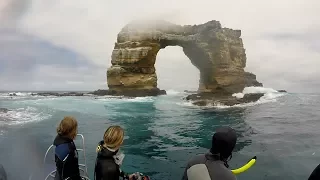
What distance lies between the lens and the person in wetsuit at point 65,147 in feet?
13.9

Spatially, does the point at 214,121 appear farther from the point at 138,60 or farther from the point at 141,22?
the point at 141,22

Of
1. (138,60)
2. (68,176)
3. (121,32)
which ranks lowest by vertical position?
(68,176)

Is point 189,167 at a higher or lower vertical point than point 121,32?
lower

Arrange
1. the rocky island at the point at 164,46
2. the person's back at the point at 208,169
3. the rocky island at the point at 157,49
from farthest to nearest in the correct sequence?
the rocky island at the point at 157,49 < the rocky island at the point at 164,46 < the person's back at the point at 208,169

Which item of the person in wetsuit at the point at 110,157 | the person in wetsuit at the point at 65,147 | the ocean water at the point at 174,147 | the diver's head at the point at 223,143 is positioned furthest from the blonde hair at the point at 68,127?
the ocean water at the point at 174,147

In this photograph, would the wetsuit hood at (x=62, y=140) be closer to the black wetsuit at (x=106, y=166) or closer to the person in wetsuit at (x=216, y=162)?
the black wetsuit at (x=106, y=166)

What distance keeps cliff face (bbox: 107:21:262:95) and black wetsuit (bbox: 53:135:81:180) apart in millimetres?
42963

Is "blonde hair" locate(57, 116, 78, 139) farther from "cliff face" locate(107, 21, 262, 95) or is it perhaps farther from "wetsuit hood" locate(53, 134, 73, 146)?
"cliff face" locate(107, 21, 262, 95)

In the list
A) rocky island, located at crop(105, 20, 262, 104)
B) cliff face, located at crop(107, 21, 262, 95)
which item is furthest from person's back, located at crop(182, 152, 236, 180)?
cliff face, located at crop(107, 21, 262, 95)

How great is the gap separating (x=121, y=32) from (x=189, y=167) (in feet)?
178

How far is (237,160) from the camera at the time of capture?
10789 millimetres

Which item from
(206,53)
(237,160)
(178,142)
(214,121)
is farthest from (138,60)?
(237,160)

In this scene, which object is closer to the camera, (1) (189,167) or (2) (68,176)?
(1) (189,167)

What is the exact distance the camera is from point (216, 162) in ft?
9.46
